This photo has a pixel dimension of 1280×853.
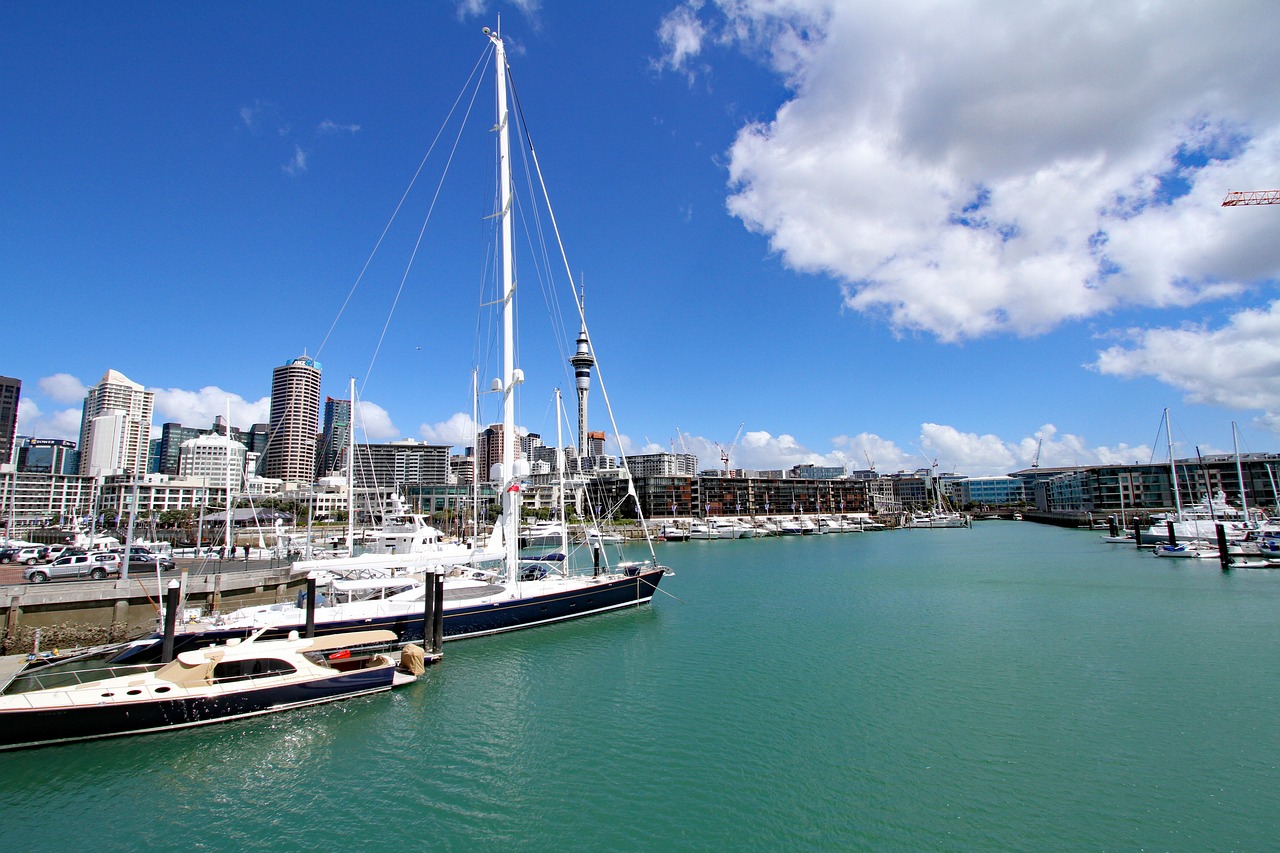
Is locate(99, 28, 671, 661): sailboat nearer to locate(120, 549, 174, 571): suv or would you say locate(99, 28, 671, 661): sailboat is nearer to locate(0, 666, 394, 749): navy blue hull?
locate(0, 666, 394, 749): navy blue hull

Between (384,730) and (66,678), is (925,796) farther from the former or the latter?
(66,678)

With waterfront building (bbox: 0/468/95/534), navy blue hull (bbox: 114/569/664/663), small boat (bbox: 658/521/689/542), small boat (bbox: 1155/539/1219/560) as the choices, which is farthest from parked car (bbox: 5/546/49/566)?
waterfront building (bbox: 0/468/95/534)

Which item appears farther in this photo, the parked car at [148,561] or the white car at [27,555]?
the white car at [27,555]

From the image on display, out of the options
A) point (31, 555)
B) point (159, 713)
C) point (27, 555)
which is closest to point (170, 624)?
point (159, 713)

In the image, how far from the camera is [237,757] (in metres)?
18.5

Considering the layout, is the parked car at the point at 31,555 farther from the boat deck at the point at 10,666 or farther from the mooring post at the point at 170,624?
the mooring post at the point at 170,624

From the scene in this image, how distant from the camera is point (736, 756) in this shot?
719 inches

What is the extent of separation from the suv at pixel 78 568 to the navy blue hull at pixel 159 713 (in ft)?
83.6

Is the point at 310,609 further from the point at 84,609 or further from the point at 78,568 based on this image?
the point at 78,568

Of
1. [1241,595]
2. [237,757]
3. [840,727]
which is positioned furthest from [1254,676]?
[237,757]

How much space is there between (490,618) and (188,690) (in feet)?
48.7

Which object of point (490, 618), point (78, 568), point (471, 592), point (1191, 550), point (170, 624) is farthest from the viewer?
point (1191, 550)

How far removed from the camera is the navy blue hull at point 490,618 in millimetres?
26028

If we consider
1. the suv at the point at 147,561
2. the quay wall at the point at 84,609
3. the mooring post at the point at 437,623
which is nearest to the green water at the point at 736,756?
the mooring post at the point at 437,623
